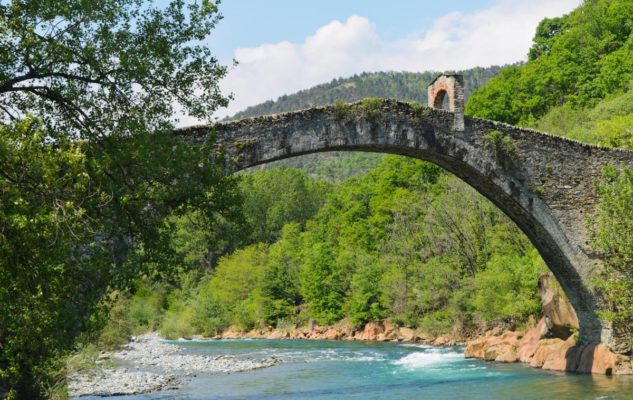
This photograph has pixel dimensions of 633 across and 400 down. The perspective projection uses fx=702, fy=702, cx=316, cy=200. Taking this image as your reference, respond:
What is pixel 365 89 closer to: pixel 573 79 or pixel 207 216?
pixel 573 79

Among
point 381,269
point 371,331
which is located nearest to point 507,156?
point 371,331

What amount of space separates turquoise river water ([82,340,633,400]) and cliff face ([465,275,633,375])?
483 mm

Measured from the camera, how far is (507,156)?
17156 mm

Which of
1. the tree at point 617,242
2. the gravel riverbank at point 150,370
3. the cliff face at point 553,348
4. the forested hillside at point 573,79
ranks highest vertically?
the forested hillside at point 573,79

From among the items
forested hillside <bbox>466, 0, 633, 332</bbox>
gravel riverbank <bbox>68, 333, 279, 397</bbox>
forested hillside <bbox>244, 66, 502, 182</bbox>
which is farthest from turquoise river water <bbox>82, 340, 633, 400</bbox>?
forested hillside <bbox>244, 66, 502, 182</bbox>

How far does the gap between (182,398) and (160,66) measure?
11815mm

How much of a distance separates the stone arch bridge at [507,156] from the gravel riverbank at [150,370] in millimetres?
9145

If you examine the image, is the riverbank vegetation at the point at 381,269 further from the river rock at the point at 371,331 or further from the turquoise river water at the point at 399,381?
the turquoise river water at the point at 399,381

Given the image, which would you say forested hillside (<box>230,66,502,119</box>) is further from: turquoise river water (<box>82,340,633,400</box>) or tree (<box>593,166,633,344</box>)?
tree (<box>593,166,633,344</box>)

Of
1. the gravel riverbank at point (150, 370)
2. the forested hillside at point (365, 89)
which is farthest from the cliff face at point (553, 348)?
the forested hillside at point (365, 89)

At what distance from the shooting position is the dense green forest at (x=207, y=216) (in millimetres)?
7109

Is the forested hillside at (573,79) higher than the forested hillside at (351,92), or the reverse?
the forested hillside at (351,92)

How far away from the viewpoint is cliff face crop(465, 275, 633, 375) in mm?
17484

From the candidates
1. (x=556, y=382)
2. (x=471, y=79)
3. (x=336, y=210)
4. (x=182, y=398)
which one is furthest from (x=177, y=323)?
(x=471, y=79)
